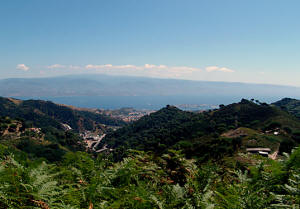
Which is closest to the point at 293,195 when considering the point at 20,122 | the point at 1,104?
the point at 20,122

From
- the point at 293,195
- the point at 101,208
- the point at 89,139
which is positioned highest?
the point at 293,195

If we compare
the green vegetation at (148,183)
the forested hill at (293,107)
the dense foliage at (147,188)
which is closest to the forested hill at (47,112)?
the forested hill at (293,107)

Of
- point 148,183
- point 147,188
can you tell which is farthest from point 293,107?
point 147,188

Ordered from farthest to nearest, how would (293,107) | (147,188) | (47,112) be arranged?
(47,112)
(293,107)
(147,188)

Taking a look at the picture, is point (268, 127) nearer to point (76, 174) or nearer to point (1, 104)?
point (76, 174)

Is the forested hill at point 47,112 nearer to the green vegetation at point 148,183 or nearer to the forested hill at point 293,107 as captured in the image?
the forested hill at point 293,107

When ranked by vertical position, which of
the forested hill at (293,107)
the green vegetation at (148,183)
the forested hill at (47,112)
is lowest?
the forested hill at (47,112)

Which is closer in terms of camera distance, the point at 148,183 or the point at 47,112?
the point at 148,183

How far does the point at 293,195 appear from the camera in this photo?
5.07 ft

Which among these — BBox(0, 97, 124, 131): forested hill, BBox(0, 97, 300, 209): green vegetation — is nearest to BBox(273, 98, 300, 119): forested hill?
BBox(0, 97, 300, 209): green vegetation

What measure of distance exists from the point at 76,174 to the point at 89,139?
92762mm

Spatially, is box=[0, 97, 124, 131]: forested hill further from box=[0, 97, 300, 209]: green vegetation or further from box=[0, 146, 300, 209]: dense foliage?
box=[0, 146, 300, 209]: dense foliage

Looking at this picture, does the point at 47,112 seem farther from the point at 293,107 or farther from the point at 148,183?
the point at 148,183

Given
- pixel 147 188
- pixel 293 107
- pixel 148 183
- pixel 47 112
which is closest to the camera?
pixel 147 188
